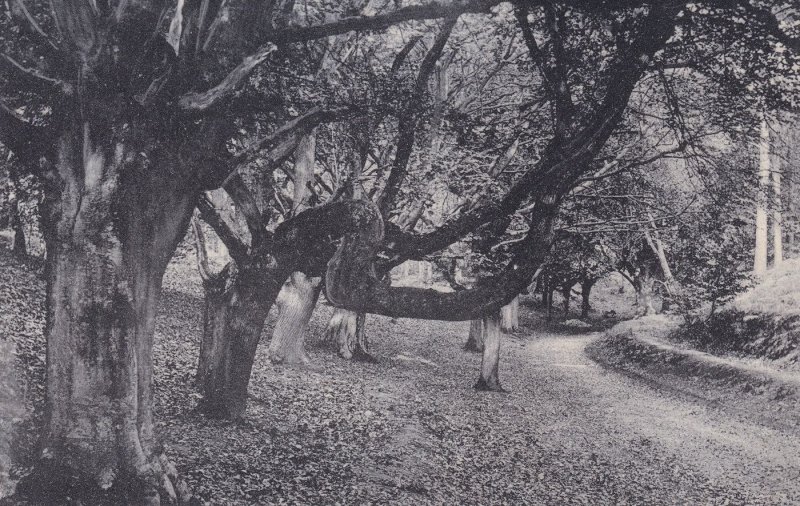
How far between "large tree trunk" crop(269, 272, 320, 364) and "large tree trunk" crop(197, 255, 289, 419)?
6173 millimetres

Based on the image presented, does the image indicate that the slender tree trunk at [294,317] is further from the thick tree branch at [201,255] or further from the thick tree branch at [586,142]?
the thick tree branch at [586,142]

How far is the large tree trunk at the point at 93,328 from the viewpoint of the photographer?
541cm

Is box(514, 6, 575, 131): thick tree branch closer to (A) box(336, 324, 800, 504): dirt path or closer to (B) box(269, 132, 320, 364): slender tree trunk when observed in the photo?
(A) box(336, 324, 800, 504): dirt path

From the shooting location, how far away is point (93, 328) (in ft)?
17.8

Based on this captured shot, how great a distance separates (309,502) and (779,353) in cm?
1847

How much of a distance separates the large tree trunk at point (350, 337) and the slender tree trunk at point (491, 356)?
12.8 ft

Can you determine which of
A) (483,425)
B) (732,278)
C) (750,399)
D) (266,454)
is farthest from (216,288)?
(732,278)

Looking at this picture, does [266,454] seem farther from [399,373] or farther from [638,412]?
[638,412]

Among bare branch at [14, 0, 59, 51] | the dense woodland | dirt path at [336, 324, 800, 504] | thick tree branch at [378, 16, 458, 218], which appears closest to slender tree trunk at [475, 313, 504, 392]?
dirt path at [336, 324, 800, 504]

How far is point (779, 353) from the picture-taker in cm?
1978

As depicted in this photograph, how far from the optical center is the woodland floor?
26.5 ft

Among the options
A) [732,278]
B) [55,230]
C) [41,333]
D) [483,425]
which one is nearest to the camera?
[55,230]

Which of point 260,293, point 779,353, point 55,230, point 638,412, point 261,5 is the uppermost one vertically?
point 261,5

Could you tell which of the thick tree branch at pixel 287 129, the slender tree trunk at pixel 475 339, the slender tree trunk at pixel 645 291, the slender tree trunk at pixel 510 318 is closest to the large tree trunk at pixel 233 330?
the thick tree branch at pixel 287 129
